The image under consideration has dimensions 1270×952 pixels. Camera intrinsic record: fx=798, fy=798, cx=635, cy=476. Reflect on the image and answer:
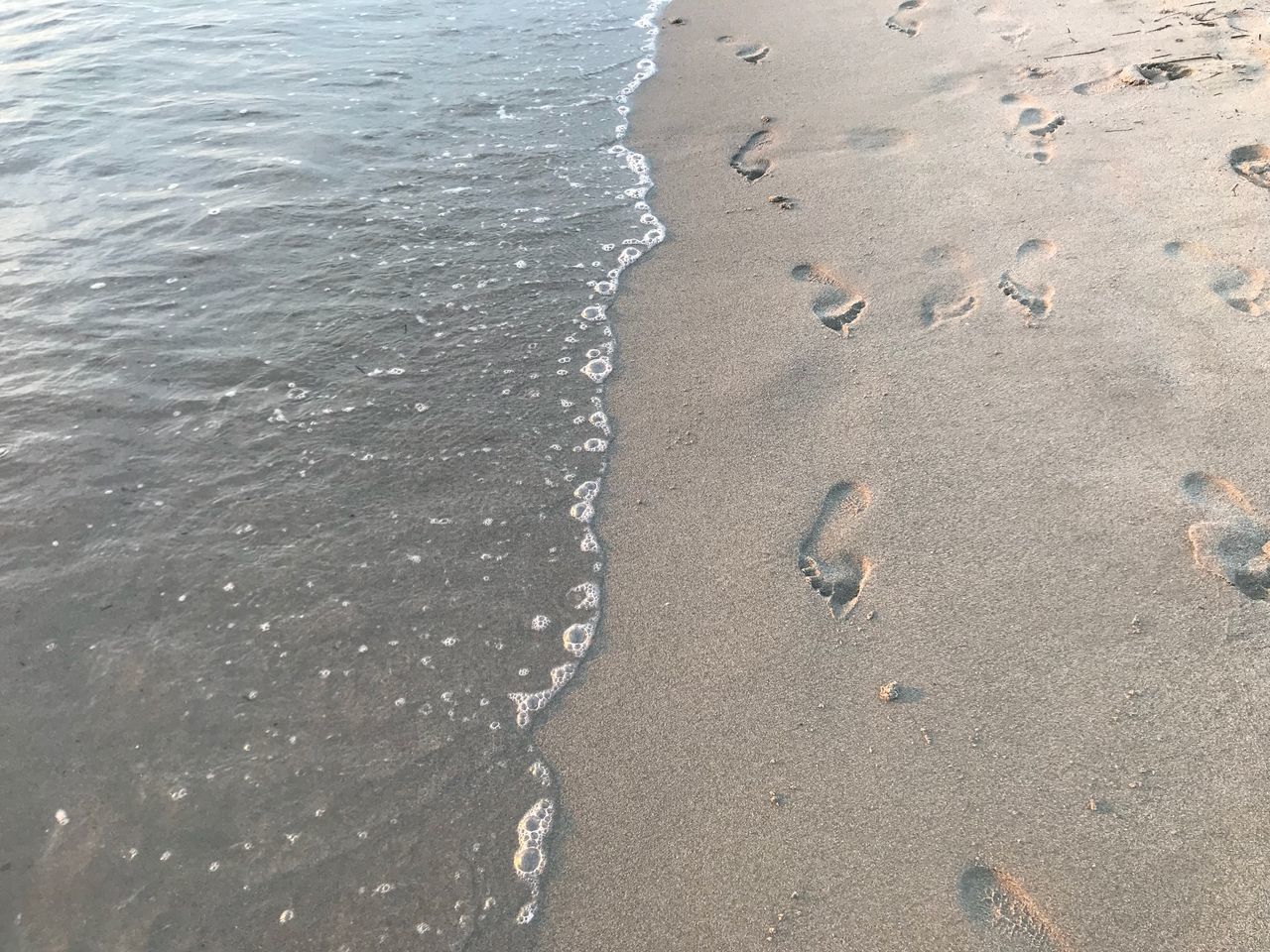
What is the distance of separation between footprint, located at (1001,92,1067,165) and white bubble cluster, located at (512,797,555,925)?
369 centimetres

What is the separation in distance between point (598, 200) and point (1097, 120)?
8.36ft

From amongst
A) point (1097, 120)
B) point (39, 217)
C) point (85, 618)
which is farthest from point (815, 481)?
point (39, 217)

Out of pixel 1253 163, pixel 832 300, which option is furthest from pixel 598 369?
pixel 1253 163

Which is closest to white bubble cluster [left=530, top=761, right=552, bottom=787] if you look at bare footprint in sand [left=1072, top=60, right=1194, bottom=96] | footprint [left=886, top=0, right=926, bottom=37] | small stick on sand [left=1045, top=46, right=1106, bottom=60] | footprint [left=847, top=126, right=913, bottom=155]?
footprint [left=847, top=126, right=913, bottom=155]

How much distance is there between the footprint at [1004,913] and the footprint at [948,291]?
2.02 metres

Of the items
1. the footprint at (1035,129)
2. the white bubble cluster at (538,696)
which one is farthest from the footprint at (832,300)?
the white bubble cluster at (538,696)

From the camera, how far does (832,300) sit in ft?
10.7

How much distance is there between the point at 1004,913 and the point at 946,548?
38.8 inches

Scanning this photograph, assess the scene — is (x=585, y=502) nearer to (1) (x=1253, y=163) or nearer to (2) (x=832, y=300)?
(2) (x=832, y=300)

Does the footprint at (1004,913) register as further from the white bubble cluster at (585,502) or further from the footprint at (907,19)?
the footprint at (907,19)

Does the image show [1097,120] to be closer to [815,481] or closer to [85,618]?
[815,481]

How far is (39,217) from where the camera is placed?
402 cm

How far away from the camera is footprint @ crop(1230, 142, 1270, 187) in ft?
11.3

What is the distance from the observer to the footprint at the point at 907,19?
5.27 m
